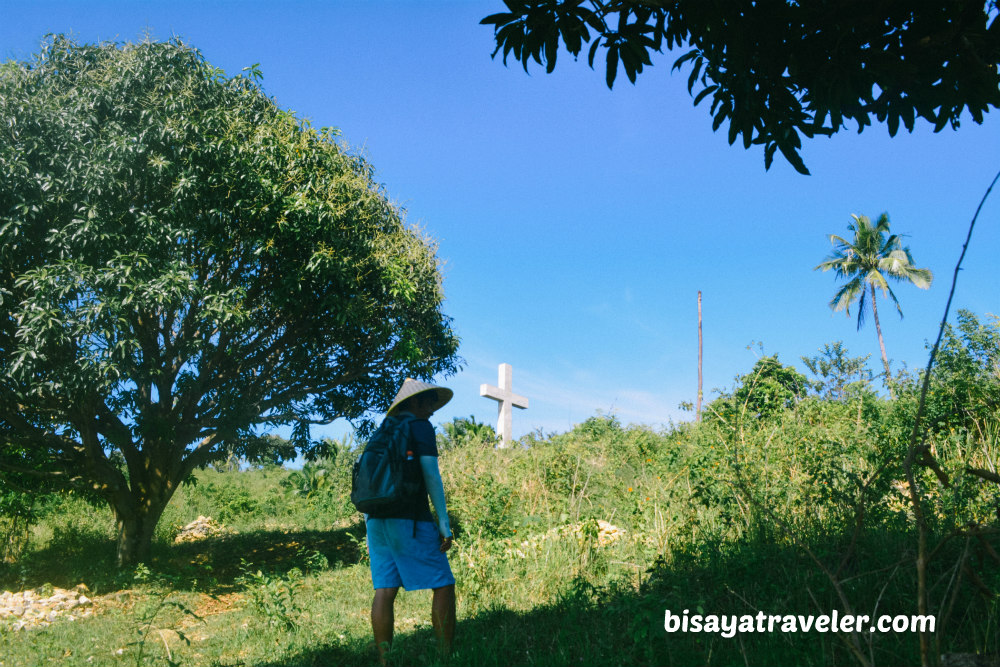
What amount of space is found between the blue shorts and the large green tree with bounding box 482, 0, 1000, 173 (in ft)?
9.60

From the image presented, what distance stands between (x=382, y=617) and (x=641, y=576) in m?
2.26

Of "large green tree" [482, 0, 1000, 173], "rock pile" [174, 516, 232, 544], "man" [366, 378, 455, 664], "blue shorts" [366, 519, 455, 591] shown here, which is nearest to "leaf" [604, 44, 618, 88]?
"large green tree" [482, 0, 1000, 173]

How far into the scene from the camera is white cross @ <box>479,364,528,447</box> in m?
14.2

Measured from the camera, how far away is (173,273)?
25.7ft

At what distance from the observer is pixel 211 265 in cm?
954

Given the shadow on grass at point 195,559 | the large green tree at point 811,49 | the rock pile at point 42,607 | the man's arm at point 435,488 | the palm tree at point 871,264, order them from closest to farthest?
the large green tree at point 811,49 < the man's arm at point 435,488 < the rock pile at point 42,607 < the shadow on grass at point 195,559 < the palm tree at point 871,264

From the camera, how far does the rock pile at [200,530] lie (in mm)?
13334

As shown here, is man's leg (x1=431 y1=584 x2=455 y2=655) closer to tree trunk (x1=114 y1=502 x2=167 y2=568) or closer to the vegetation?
the vegetation

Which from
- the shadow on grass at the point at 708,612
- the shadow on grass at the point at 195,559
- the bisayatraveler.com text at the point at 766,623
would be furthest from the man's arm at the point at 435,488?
the shadow on grass at the point at 195,559

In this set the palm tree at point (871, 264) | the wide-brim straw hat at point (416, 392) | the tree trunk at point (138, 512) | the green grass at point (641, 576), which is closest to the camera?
the green grass at point (641, 576)

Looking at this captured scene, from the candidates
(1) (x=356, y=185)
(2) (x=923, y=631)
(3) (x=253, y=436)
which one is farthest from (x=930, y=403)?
(3) (x=253, y=436)

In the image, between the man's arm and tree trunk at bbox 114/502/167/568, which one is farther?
tree trunk at bbox 114/502/167/568

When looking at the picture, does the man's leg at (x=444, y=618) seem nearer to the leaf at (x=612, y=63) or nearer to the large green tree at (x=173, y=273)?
the leaf at (x=612, y=63)

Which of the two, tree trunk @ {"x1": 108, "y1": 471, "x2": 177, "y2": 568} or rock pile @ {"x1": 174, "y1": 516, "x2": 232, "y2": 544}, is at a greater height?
tree trunk @ {"x1": 108, "y1": 471, "x2": 177, "y2": 568}
